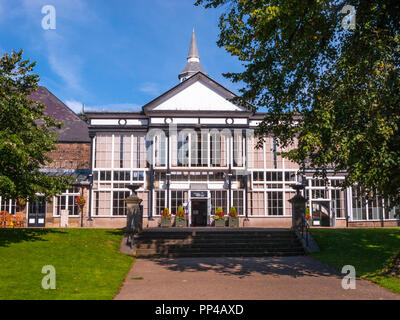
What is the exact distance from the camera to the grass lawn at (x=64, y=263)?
7.87 metres

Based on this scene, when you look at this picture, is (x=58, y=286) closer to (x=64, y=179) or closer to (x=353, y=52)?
(x=64, y=179)

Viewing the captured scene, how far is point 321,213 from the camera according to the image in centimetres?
2797

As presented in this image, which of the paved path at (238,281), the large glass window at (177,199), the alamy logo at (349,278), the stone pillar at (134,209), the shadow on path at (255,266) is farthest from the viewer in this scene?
the large glass window at (177,199)

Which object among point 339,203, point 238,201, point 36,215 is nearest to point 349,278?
point 238,201

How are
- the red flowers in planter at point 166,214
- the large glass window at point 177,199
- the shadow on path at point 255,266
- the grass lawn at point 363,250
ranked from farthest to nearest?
the large glass window at point 177,199 < the red flowers in planter at point 166,214 < the shadow on path at point 255,266 < the grass lawn at point 363,250

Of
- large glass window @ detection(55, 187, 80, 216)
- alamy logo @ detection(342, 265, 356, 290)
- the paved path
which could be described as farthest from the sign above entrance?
alamy logo @ detection(342, 265, 356, 290)

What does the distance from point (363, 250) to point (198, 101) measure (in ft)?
53.9

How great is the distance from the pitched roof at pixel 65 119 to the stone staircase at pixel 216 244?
56.9 ft

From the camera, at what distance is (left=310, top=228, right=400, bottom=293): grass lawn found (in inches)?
398

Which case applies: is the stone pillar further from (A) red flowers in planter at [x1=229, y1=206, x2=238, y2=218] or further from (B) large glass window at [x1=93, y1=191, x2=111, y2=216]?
(B) large glass window at [x1=93, y1=191, x2=111, y2=216]

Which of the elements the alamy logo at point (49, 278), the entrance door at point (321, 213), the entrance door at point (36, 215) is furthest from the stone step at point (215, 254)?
the entrance door at point (36, 215)

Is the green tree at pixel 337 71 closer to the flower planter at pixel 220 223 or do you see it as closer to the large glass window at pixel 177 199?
the flower planter at pixel 220 223

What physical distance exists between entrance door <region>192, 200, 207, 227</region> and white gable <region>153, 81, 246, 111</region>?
21.7 feet
